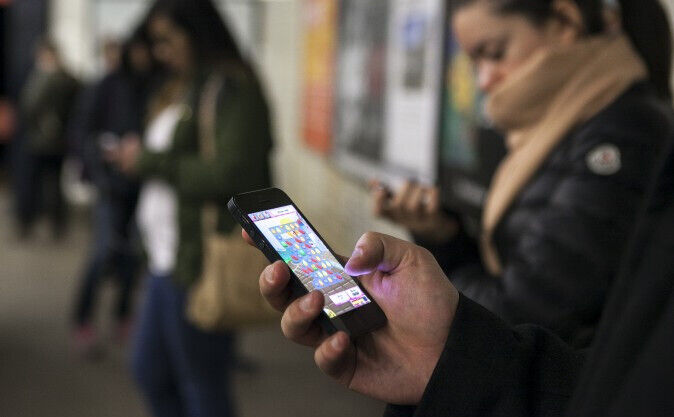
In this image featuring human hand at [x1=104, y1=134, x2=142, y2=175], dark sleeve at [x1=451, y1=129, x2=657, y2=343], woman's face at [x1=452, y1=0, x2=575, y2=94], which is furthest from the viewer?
human hand at [x1=104, y1=134, x2=142, y2=175]

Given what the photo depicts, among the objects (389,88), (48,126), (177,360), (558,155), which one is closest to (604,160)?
(558,155)

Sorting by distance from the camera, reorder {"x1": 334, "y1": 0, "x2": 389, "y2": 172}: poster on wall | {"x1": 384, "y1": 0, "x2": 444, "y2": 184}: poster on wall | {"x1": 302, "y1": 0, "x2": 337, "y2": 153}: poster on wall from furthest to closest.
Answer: {"x1": 302, "y1": 0, "x2": 337, "y2": 153}: poster on wall → {"x1": 334, "y1": 0, "x2": 389, "y2": 172}: poster on wall → {"x1": 384, "y1": 0, "x2": 444, "y2": 184}: poster on wall

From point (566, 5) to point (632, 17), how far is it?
0.13m

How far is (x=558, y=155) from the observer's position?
116 centimetres

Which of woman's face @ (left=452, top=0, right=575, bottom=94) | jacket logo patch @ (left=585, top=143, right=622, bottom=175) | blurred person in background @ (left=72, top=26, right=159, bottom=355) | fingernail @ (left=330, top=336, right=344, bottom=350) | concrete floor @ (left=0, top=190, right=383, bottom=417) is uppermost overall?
woman's face @ (left=452, top=0, right=575, bottom=94)

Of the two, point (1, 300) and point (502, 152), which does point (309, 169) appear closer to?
point (1, 300)

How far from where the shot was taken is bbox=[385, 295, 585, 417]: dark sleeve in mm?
700

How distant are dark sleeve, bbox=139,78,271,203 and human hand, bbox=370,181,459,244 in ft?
1.94

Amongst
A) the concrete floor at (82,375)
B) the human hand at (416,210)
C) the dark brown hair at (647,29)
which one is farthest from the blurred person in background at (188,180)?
the dark brown hair at (647,29)

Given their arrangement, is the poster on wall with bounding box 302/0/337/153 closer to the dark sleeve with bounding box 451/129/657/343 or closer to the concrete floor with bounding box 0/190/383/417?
the concrete floor with bounding box 0/190/383/417

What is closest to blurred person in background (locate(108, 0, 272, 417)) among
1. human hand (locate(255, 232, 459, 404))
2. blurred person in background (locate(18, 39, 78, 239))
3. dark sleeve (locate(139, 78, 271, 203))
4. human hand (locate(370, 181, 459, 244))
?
dark sleeve (locate(139, 78, 271, 203))

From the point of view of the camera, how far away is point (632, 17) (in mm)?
1302

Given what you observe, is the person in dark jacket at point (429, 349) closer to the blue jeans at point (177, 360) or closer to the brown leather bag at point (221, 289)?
the brown leather bag at point (221, 289)

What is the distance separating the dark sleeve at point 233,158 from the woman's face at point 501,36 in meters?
0.78
